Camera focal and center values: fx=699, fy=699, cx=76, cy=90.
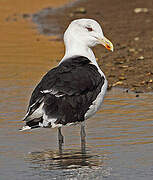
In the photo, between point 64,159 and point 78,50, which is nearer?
point 64,159

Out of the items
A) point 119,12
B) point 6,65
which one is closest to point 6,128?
point 6,65

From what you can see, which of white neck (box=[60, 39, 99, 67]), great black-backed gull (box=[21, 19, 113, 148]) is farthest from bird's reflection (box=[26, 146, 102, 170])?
white neck (box=[60, 39, 99, 67])

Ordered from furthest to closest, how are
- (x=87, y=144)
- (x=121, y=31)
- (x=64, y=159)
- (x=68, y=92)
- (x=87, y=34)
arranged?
(x=121, y=31), (x=87, y=34), (x=87, y=144), (x=64, y=159), (x=68, y=92)

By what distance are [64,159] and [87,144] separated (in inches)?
22.5

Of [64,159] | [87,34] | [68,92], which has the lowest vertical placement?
[64,159]

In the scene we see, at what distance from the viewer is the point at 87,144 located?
330 inches

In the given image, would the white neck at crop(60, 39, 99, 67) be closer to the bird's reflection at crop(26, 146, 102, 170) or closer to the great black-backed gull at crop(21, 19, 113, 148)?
the great black-backed gull at crop(21, 19, 113, 148)

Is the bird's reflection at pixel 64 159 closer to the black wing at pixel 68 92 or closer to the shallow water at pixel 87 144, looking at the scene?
the shallow water at pixel 87 144

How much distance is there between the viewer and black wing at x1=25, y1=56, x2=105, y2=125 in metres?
7.68

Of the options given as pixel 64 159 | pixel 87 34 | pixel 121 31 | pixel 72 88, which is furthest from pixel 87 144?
pixel 121 31

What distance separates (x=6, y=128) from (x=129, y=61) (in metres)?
4.65

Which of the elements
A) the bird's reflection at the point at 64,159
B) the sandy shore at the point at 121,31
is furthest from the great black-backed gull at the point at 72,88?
the sandy shore at the point at 121,31

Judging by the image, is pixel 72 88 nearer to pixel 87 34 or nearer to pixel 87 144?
pixel 87 144

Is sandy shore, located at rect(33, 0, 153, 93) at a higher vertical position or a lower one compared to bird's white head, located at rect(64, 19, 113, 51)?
lower
